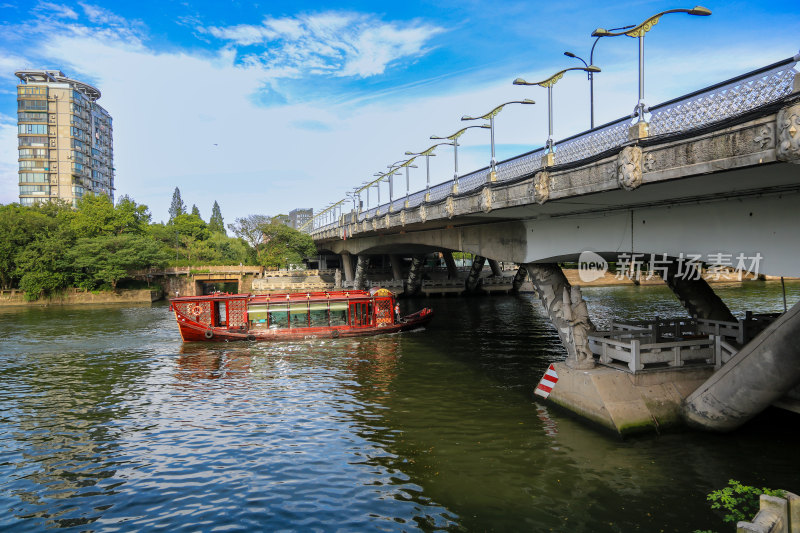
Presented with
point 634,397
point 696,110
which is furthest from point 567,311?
point 696,110

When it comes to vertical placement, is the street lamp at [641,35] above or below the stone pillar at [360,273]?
above

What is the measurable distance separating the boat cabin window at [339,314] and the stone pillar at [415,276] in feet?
90.3

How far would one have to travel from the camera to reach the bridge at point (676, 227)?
10.4 metres

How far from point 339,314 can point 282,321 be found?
13.5 ft

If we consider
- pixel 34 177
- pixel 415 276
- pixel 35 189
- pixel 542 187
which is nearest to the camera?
pixel 542 187

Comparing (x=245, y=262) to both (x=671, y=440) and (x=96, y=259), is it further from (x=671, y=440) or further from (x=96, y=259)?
(x=671, y=440)

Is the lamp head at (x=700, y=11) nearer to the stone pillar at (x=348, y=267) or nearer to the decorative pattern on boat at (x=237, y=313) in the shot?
the decorative pattern on boat at (x=237, y=313)

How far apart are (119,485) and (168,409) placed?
643 cm

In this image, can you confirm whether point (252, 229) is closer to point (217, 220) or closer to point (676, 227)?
point (217, 220)

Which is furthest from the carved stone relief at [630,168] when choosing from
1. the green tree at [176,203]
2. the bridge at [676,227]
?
the green tree at [176,203]

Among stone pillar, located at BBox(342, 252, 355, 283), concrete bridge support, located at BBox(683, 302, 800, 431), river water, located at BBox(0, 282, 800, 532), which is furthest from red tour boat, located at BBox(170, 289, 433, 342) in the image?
stone pillar, located at BBox(342, 252, 355, 283)

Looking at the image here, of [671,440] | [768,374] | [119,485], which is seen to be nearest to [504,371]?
[671,440]

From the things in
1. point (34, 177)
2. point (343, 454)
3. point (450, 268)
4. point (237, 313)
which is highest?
point (34, 177)

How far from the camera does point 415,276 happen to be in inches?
2482
